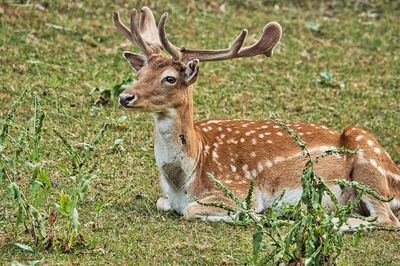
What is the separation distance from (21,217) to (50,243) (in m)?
0.31

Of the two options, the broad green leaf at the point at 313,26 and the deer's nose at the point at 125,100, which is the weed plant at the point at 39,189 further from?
the broad green leaf at the point at 313,26

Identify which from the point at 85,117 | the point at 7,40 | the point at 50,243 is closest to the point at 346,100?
the point at 85,117

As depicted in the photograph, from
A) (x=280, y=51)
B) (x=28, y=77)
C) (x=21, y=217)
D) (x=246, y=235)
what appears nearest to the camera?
(x=21, y=217)

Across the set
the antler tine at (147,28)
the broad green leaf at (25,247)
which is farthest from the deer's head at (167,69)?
the broad green leaf at (25,247)

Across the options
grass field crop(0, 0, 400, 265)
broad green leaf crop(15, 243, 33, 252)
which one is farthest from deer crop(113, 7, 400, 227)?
broad green leaf crop(15, 243, 33, 252)

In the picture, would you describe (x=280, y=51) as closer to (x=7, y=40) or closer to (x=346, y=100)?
(x=346, y=100)

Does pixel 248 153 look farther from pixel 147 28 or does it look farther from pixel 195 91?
pixel 195 91

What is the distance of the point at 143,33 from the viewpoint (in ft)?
30.3

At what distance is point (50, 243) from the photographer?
709 centimetres

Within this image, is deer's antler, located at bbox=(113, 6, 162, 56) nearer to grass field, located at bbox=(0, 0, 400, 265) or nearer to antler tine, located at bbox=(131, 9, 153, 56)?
antler tine, located at bbox=(131, 9, 153, 56)

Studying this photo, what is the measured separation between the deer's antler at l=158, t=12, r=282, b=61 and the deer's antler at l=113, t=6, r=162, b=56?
0.26 metres

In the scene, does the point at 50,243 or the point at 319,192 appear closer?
the point at 319,192

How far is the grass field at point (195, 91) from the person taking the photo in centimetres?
753

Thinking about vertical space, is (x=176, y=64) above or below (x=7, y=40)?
above
